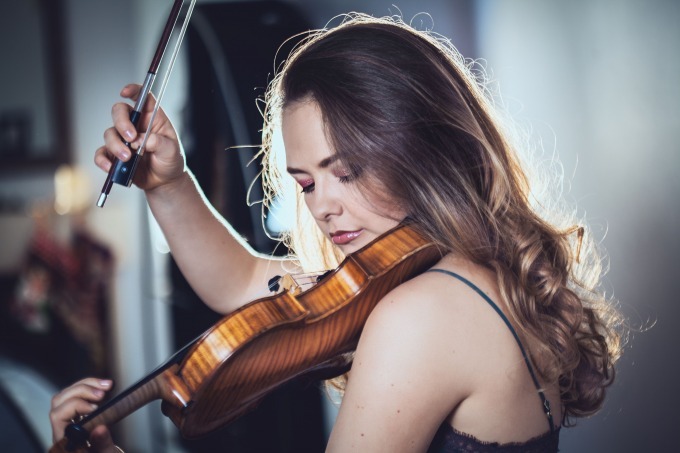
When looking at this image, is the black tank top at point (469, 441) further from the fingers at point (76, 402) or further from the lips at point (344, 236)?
the fingers at point (76, 402)

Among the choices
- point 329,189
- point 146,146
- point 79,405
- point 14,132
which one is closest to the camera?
point 79,405

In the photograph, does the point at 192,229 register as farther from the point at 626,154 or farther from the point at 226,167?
the point at 626,154

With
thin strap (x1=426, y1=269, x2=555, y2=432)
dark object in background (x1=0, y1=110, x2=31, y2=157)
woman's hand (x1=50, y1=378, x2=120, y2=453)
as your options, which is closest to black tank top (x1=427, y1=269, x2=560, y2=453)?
thin strap (x1=426, y1=269, x2=555, y2=432)

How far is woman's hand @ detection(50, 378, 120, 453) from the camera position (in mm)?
1015

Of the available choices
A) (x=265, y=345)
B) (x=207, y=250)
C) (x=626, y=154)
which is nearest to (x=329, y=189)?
(x=265, y=345)

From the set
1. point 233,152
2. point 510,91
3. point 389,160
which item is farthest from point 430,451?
point 233,152

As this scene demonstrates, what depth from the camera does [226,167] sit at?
8.14ft

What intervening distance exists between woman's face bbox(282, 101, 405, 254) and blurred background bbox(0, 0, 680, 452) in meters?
0.31

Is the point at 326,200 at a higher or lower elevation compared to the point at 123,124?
lower

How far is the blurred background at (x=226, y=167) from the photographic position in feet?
6.13

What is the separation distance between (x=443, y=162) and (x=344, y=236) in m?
0.20

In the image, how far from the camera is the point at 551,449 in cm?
112

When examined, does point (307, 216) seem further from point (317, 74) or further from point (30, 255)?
point (30, 255)

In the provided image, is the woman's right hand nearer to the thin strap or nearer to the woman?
the woman
